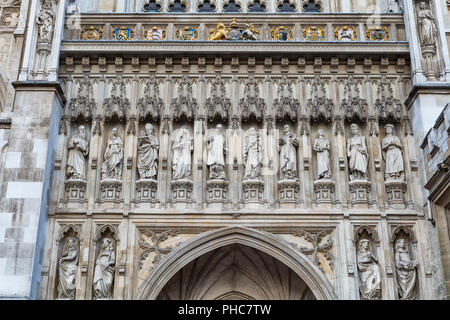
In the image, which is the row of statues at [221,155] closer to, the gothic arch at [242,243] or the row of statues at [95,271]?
the gothic arch at [242,243]

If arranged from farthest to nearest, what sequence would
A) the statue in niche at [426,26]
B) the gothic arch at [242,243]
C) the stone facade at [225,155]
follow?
1. the statue in niche at [426,26]
2. the stone facade at [225,155]
3. the gothic arch at [242,243]

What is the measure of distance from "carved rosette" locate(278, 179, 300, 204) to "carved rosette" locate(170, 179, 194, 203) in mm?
2096

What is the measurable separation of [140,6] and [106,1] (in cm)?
110

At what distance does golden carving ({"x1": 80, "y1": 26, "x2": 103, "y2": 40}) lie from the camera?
17578 millimetres

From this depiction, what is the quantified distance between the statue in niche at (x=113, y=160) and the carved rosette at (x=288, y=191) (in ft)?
12.4

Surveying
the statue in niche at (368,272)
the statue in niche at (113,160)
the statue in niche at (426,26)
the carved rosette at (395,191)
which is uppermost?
the statue in niche at (426,26)

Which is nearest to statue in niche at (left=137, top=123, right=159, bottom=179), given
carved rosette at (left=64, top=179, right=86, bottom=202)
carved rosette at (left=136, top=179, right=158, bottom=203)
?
carved rosette at (left=136, top=179, right=158, bottom=203)

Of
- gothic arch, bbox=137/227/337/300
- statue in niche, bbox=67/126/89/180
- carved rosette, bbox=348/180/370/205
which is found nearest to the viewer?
gothic arch, bbox=137/227/337/300

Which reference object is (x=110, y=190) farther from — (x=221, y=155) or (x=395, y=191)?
(x=395, y=191)

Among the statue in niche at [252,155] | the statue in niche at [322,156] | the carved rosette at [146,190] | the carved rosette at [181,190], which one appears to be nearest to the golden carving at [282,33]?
the statue in niche at [252,155]

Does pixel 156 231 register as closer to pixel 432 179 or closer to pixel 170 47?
pixel 170 47

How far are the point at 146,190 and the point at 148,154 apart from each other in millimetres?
891

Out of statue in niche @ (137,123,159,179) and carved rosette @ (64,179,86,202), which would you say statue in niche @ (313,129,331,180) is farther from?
carved rosette @ (64,179,86,202)

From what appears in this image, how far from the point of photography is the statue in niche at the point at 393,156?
15.9 meters
